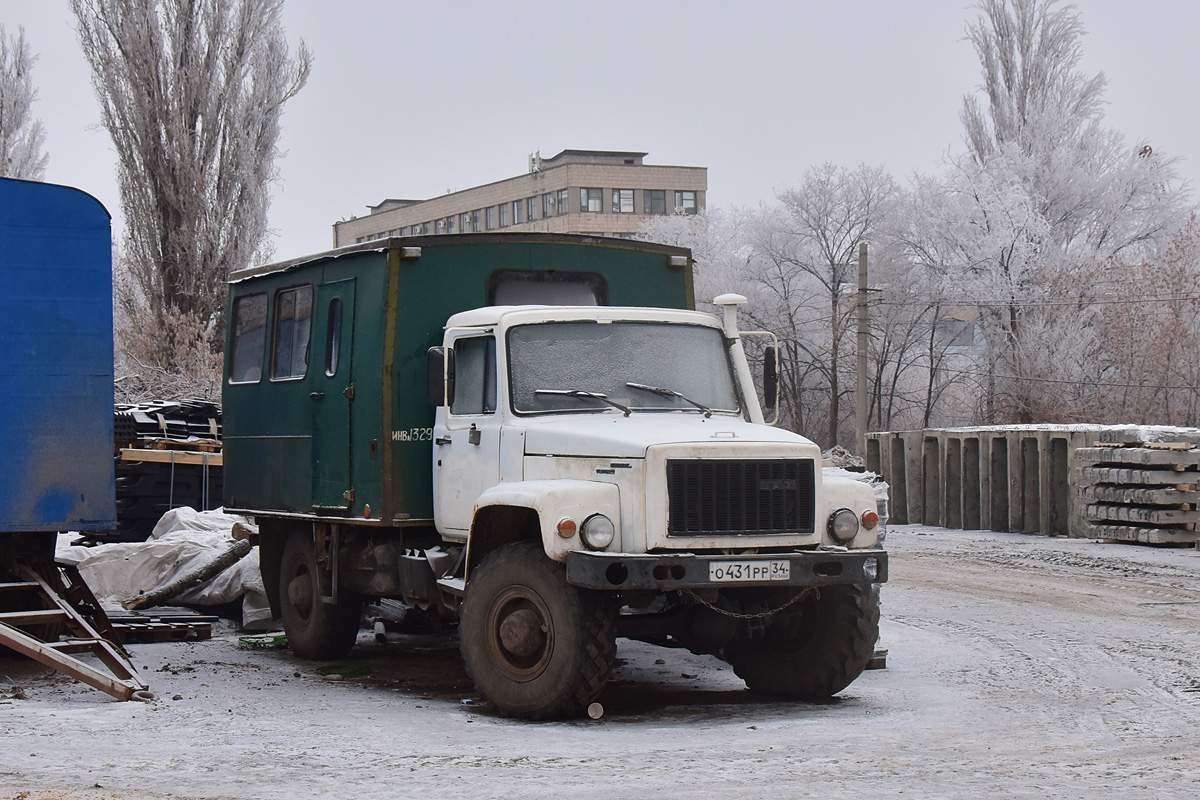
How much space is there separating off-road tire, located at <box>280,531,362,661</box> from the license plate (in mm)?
3922

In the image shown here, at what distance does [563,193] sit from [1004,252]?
5504cm

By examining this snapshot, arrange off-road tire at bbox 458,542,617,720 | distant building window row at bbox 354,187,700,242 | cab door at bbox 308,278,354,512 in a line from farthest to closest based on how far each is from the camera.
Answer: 1. distant building window row at bbox 354,187,700,242
2. cab door at bbox 308,278,354,512
3. off-road tire at bbox 458,542,617,720

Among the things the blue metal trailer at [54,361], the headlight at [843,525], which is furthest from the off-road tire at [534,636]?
the blue metal trailer at [54,361]

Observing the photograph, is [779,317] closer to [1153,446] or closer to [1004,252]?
[1004,252]

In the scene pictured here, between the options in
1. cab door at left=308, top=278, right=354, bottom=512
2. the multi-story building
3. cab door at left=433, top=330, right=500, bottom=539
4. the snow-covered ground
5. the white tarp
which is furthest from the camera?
the multi-story building

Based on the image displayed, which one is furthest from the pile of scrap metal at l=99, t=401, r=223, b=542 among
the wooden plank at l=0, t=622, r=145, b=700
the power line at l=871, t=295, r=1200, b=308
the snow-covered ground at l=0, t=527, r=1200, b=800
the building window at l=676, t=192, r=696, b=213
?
the building window at l=676, t=192, r=696, b=213

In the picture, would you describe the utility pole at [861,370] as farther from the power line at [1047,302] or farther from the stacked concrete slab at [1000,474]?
the stacked concrete slab at [1000,474]

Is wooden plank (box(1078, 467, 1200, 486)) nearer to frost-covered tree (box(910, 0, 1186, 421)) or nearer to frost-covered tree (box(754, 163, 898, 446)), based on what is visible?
frost-covered tree (box(910, 0, 1186, 421))

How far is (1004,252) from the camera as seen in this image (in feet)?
163

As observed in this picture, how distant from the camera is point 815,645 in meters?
9.42

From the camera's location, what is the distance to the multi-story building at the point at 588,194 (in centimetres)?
10056

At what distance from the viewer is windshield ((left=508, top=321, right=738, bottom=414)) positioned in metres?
9.52

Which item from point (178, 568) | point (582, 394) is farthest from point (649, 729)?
point (178, 568)

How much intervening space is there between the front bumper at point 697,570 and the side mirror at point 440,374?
6.39ft
